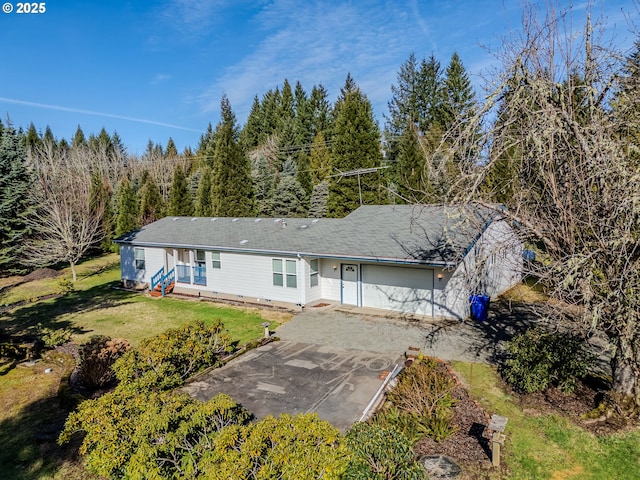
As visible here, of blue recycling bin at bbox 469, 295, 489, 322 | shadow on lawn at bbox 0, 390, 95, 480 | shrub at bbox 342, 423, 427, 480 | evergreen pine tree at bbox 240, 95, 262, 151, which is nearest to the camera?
shrub at bbox 342, 423, 427, 480

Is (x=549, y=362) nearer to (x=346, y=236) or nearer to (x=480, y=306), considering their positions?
(x=480, y=306)

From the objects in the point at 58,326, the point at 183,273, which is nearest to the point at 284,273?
the point at 183,273

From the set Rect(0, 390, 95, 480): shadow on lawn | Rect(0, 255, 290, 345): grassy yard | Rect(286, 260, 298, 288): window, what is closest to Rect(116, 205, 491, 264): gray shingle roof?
Rect(286, 260, 298, 288): window

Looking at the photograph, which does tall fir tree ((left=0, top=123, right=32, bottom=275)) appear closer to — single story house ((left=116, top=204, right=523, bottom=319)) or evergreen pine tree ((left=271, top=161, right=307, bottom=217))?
single story house ((left=116, top=204, right=523, bottom=319))

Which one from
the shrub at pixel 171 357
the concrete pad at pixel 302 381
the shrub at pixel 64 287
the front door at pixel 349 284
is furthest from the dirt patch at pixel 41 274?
the concrete pad at pixel 302 381

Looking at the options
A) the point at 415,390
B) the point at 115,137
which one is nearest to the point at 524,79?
the point at 415,390

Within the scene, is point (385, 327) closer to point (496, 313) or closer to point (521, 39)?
point (496, 313)
